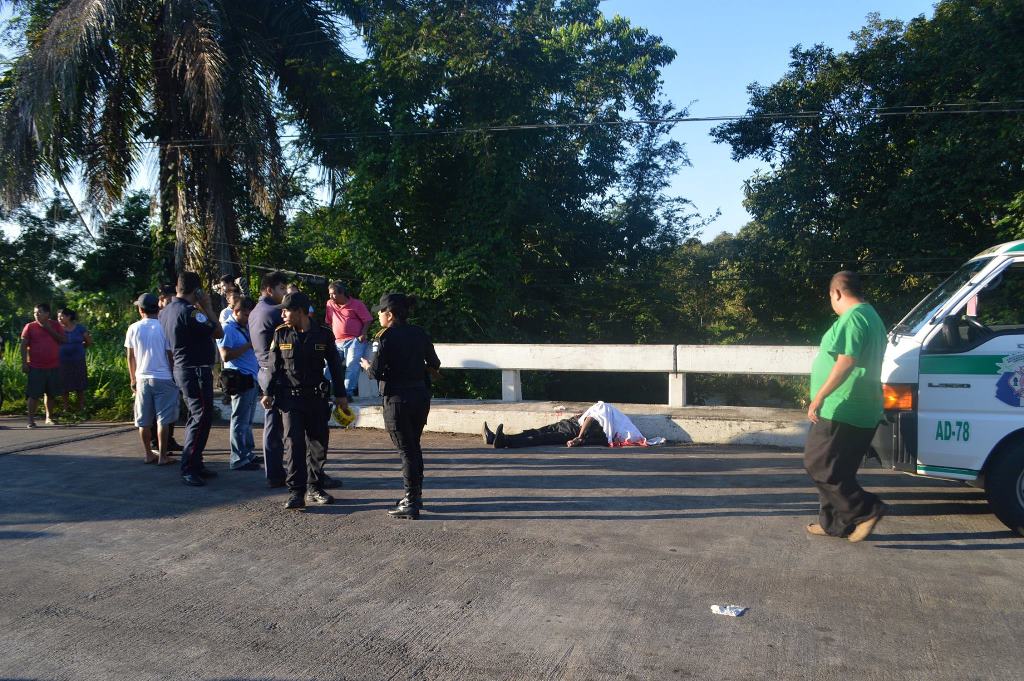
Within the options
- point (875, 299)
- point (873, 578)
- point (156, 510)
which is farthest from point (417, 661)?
point (875, 299)

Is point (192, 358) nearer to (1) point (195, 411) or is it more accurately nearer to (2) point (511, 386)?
(1) point (195, 411)

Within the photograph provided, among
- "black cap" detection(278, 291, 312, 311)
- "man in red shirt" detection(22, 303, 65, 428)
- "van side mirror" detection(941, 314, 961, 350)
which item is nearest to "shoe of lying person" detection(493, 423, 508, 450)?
"black cap" detection(278, 291, 312, 311)

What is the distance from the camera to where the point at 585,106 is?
24891mm

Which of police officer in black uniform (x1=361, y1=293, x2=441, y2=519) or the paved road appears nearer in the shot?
the paved road

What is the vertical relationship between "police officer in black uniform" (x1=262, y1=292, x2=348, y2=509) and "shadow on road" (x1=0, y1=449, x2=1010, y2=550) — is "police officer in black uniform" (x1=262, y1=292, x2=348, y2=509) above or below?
above

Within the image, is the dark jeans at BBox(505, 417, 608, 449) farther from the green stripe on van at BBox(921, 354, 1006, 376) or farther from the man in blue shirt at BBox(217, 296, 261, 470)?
the green stripe on van at BBox(921, 354, 1006, 376)

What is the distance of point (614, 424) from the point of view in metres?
9.64

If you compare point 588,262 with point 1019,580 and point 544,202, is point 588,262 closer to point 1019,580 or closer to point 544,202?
point 544,202

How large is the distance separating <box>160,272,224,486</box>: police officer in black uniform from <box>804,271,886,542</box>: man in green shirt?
5.45m

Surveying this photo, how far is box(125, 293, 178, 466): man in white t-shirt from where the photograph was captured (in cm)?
848

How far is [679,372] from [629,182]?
1594 centimetres

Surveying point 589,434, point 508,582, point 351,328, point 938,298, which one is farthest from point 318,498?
point 938,298

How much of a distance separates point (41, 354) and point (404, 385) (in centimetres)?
763

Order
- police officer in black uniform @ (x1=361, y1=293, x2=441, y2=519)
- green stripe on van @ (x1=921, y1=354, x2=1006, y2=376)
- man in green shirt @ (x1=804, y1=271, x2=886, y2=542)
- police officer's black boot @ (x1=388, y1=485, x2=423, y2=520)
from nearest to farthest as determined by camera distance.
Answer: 1. man in green shirt @ (x1=804, y1=271, x2=886, y2=542)
2. green stripe on van @ (x1=921, y1=354, x2=1006, y2=376)
3. police officer in black uniform @ (x1=361, y1=293, x2=441, y2=519)
4. police officer's black boot @ (x1=388, y1=485, x2=423, y2=520)
